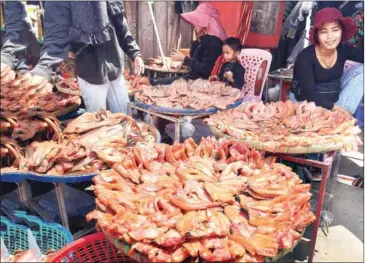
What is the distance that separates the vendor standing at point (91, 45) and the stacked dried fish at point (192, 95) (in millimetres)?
420

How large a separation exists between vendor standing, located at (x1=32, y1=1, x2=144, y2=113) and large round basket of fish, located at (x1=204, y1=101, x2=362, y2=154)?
148 cm

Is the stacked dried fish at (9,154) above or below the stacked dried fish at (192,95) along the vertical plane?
below

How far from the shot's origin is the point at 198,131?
5871 millimetres

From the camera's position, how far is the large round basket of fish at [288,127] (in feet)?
9.48

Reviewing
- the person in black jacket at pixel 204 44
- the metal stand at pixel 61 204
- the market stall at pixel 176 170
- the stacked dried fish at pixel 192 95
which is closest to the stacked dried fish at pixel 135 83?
the person in black jacket at pixel 204 44

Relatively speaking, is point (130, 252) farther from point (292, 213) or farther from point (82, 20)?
point (82, 20)

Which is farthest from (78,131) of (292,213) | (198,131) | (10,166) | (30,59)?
(30,59)

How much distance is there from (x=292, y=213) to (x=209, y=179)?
1.76ft

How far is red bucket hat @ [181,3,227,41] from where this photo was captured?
5934mm

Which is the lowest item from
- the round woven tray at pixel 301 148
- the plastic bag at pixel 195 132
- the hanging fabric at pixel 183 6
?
the plastic bag at pixel 195 132

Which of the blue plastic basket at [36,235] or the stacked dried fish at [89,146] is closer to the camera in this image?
the stacked dried fish at [89,146]

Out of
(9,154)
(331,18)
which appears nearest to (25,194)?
(9,154)

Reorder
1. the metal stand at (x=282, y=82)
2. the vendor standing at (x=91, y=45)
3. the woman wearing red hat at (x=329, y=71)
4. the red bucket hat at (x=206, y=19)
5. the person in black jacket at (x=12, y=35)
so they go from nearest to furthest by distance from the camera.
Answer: the person in black jacket at (x=12, y=35) < the vendor standing at (x=91, y=45) < the woman wearing red hat at (x=329, y=71) < the red bucket hat at (x=206, y=19) < the metal stand at (x=282, y=82)

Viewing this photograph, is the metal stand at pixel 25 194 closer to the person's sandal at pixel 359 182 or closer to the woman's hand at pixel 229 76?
the woman's hand at pixel 229 76
